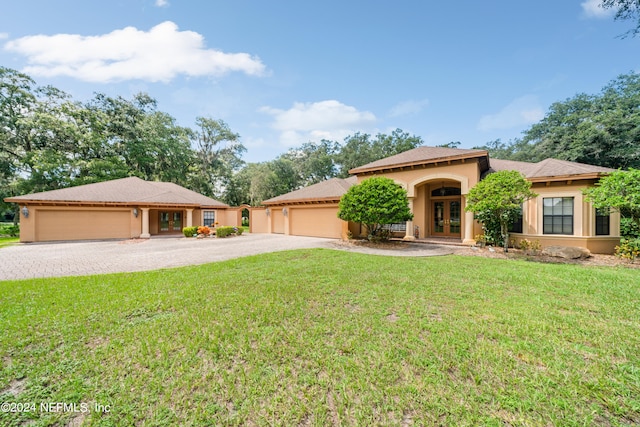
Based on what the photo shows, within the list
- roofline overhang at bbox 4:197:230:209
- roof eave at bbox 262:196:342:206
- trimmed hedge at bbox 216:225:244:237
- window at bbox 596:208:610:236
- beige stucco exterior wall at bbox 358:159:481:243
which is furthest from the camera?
trimmed hedge at bbox 216:225:244:237

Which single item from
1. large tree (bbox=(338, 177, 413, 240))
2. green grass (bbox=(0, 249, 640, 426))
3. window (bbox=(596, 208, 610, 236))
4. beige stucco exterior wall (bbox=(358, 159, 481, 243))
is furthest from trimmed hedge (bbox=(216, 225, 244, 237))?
window (bbox=(596, 208, 610, 236))

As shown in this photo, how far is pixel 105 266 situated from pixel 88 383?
6.98 meters

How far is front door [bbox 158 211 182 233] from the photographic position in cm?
1942

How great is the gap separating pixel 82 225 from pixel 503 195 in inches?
909

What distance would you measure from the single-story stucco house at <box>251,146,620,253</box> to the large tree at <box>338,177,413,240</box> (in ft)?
8.24

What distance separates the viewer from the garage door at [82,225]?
1423 cm

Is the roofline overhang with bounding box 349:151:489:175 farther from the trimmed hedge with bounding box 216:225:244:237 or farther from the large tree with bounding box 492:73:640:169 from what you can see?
the large tree with bounding box 492:73:640:169

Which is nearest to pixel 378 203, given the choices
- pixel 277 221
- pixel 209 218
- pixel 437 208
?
pixel 437 208

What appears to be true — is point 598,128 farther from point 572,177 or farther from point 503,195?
point 503,195

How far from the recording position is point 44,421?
1.96m

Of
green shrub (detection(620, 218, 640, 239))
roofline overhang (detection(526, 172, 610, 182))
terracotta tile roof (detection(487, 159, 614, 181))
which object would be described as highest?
terracotta tile roof (detection(487, 159, 614, 181))

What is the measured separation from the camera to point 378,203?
11.2m

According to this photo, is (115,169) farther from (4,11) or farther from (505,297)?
(505,297)

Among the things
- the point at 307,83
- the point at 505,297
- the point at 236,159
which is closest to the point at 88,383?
the point at 505,297
